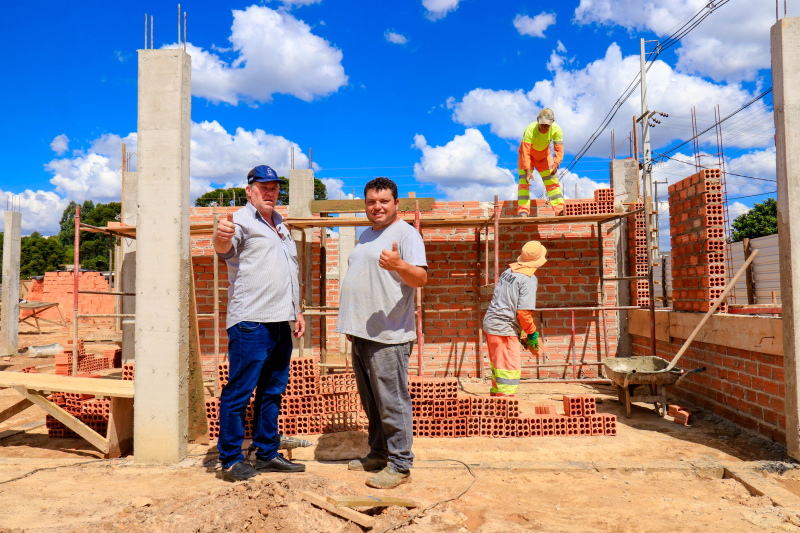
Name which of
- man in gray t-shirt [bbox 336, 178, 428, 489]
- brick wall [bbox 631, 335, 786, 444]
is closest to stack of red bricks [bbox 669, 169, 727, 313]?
brick wall [bbox 631, 335, 786, 444]

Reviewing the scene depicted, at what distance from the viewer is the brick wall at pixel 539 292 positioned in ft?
25.0

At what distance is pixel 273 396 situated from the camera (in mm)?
3320

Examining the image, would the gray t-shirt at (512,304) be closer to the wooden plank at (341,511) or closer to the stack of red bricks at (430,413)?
the stack of red bricks at (430,413)

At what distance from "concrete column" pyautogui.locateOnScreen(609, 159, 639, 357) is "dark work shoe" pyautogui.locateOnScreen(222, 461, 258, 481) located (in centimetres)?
628

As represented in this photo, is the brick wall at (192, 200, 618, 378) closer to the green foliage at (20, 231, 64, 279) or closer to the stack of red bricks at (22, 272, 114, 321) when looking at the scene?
the stack of red bricks at (22, 272, 114, 321)

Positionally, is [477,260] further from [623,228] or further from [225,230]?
[225,230]

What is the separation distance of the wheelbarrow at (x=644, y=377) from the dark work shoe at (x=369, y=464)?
305 centimetres

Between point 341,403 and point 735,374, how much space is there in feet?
12.6

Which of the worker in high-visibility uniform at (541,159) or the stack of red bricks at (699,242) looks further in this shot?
the worker in high-visibility uniform at (541,159)

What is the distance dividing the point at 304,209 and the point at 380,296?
554 centimetres

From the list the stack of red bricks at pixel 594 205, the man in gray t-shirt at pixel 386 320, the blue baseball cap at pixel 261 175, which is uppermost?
the stack of red bricks at pixel 594 205

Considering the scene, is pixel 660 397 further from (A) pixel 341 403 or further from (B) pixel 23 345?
(B) pixel 23 345

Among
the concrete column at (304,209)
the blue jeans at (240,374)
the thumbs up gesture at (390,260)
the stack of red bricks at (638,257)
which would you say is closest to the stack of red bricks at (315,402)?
the blue jeans at (240,374)

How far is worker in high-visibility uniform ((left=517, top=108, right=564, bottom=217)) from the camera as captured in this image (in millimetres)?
7426
